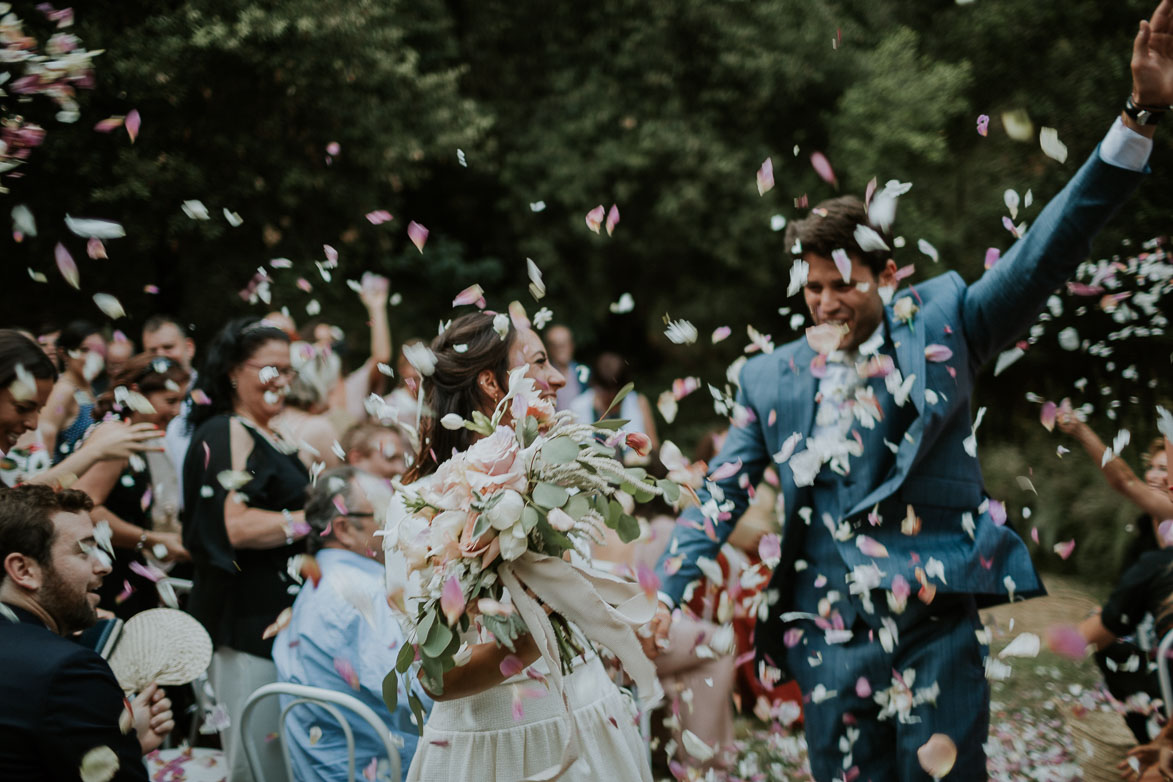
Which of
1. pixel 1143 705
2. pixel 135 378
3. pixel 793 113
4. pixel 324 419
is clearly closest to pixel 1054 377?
pixel 793 113

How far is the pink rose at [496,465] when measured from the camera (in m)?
2.17

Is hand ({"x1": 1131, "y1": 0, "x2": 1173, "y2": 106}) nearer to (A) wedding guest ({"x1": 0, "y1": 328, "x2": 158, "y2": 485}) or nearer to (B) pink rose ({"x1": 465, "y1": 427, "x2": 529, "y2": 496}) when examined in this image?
(B) pink rose ({"x1": 465, "y1": 427, "x2": 529, "y2": 496})

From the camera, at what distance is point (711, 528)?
3.07m

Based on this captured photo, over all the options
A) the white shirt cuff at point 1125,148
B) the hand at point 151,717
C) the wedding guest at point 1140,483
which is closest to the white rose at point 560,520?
the hand at point 151,717

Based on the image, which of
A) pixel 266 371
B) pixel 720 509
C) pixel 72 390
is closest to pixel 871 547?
pixel 720 509

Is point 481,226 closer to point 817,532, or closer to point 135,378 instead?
point 135,378

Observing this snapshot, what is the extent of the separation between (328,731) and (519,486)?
1.48 metres

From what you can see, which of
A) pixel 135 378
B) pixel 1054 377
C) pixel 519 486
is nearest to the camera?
pixel 519 486

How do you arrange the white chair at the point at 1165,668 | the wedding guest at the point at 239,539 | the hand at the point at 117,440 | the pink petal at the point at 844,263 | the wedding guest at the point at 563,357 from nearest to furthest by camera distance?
1. the pink petal at the point at 844,263
2. the white chair at the point at 1165,668
3. the hand at the point at 117,440
4. the wedding guest at the point at 239,539
5. the wedding guest at the point at 563,357

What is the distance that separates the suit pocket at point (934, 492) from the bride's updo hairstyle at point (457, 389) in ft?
3.73

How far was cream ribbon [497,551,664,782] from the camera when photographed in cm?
221

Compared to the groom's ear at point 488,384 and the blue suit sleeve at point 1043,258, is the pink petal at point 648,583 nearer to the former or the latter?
the groom's ear at point 488,384

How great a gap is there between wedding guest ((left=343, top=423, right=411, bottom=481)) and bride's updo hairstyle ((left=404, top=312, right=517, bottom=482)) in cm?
178

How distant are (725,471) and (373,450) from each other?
1904 millimetres
